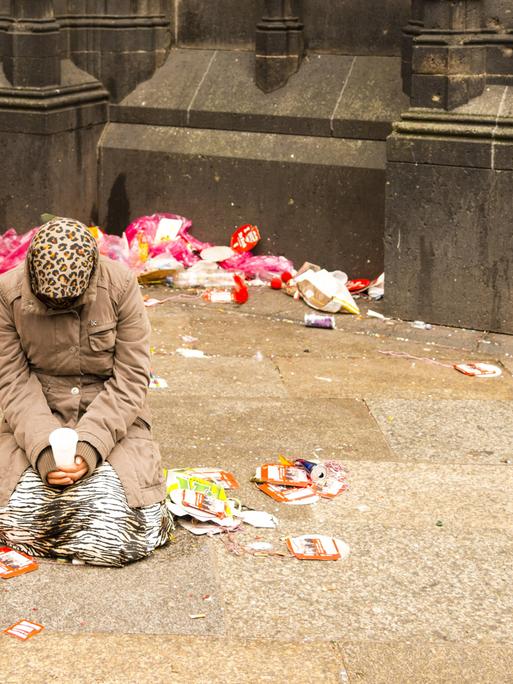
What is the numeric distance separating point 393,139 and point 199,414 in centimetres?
242

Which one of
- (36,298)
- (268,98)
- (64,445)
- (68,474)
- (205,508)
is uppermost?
(268,98)

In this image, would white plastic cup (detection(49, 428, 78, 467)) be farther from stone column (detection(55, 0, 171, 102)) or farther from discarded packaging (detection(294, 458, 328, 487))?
stone column (detection(55, 0, 171, 102))

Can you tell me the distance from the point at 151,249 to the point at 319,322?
5.88 ft

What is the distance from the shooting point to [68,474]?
4422 millimetres

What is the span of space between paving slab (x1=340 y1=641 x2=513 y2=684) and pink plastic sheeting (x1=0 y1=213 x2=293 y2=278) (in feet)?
16.6

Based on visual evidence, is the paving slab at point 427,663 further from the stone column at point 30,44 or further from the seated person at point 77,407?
the stone column at point 30,44

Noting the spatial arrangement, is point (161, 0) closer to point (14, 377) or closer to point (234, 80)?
point (234, 80)

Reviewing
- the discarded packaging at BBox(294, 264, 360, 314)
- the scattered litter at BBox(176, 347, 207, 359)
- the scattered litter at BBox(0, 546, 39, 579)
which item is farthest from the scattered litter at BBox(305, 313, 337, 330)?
the scattered litter at BBox(0, 546, 39, 579)

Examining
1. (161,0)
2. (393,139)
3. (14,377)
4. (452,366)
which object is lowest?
(452,366)

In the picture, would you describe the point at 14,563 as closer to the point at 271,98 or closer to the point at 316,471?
the point at 316,471

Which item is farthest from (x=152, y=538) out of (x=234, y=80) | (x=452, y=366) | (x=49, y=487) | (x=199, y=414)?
(x=234, y=80)

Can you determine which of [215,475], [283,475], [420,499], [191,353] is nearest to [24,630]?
[215,475]

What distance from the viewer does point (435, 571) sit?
177 inches

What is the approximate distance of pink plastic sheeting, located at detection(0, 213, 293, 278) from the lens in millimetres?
8789
